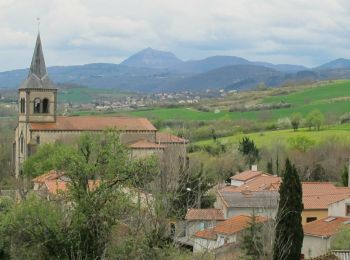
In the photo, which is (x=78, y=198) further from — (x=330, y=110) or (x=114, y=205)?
(x=330, y=110)

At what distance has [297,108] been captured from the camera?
143 metres

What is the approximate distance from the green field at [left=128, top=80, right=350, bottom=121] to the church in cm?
4837

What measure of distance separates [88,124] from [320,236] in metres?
47.9

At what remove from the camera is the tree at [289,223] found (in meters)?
33.1

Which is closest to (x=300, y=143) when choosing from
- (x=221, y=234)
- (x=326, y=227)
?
(x=326, y=227)

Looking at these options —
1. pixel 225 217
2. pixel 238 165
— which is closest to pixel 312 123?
pixel 238 165

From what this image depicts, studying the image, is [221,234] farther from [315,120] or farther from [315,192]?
[315,120]

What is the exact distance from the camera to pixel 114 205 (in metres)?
22.2

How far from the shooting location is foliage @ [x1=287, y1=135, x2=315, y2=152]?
3583 inches

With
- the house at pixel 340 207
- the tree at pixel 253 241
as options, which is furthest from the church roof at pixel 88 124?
the tree at pixel 253 241

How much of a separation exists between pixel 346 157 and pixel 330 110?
54.8 meters

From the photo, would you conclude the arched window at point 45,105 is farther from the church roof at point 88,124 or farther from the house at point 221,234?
the house at point 221,234

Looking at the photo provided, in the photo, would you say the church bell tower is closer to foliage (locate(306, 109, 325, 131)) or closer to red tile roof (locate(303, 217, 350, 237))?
foliage (locate(306, 109, 325, 131))

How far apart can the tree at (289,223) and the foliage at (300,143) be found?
53.6 meters
